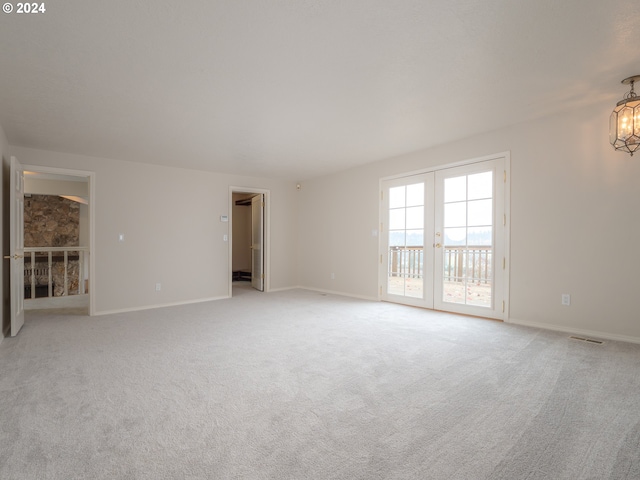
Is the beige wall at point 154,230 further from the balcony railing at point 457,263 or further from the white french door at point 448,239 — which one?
the balcony railing at point 457,263

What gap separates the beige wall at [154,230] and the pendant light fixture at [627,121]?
5.44 meters

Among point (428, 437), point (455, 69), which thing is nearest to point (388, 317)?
point (428, 437)

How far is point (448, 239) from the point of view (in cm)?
459

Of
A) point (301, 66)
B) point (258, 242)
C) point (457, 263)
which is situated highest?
point (301, 66)

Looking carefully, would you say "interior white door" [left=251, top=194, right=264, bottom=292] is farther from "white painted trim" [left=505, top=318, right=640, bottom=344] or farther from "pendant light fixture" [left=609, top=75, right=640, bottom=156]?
"pendant light fixture" [left=609, top=75, right=640, bottom=156]

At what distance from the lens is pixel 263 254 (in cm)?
681

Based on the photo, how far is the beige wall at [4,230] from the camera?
3.68m

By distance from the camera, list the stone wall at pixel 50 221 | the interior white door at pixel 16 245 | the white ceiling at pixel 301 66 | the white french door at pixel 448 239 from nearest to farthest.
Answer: the white ceiling at pixel 301 66 → the interior white door at pixel 16 245 → the white french door at pixel 448 239 → the stone wall at pixel 50 221

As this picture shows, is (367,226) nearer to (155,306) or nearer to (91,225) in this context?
(155,306)

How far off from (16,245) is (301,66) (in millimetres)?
3986

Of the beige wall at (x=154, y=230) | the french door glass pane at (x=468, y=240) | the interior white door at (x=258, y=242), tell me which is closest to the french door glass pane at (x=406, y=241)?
the french door glass pane at (x=468, y=240)

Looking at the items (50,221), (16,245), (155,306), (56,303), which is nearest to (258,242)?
(155,306)

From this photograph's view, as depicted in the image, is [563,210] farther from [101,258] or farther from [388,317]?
[101,258]

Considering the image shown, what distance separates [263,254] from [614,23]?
5941 millimetres
